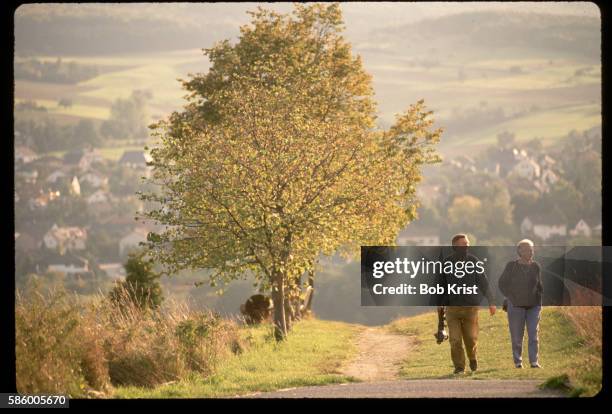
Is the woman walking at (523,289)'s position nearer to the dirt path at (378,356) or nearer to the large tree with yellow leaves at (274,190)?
the dirt path at (378,356)

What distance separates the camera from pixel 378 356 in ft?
116

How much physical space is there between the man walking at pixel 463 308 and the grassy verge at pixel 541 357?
62 cm

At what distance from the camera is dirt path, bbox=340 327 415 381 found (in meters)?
29.3

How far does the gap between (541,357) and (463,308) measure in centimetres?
460

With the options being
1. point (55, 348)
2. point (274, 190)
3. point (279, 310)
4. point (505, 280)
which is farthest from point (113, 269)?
point (505, 280)

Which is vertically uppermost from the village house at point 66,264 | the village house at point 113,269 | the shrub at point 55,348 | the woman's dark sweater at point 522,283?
the woman's dark sweater at point 522,283

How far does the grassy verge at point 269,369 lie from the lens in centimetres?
2433

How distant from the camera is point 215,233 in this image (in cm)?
3703

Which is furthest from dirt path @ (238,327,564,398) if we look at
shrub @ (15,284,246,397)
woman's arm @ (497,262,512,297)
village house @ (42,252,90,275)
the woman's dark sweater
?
village house @ (42,252,90,275)

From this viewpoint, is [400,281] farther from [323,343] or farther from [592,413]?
[323,343]

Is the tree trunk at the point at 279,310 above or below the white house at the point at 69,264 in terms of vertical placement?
above

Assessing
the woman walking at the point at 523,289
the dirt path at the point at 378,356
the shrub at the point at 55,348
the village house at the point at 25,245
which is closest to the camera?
the shrub at the point at 55,348

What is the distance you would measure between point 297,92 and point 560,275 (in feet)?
44.7

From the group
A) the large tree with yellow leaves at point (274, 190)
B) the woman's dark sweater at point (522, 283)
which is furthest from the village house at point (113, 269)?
the woman's dark sweater at point (522, 283)
